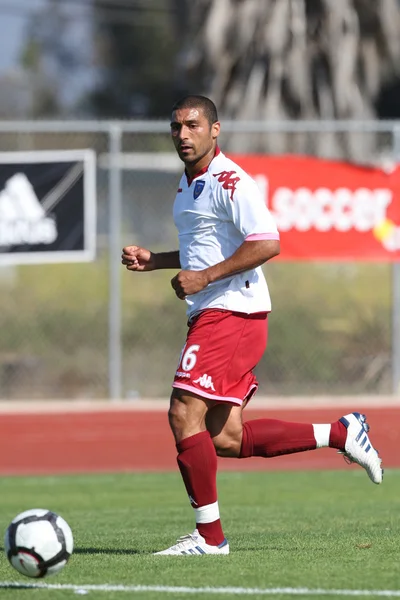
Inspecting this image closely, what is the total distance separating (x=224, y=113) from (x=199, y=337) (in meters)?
14.2

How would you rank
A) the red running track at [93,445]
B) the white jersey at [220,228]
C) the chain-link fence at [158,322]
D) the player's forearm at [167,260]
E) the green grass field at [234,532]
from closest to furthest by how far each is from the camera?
the green grass field at [234,532] < the white jersey at [220,228] < the player's forearm at [167,260] < the red running track at [93,445] < the chain-link fence at [158,322]

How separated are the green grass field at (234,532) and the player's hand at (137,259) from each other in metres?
1.56

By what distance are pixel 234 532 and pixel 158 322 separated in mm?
6862

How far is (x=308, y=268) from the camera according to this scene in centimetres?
1505

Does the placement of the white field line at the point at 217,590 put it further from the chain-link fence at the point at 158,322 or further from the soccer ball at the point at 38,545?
the chain-link fence at the point at 158,322

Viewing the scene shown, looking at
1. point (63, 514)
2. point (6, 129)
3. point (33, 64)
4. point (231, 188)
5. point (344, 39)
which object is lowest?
point (63, 514)

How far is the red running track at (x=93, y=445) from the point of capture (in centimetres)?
1265

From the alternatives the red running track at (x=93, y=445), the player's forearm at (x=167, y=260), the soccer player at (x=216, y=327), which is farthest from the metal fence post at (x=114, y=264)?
the soccer player at (x=216, y=327)

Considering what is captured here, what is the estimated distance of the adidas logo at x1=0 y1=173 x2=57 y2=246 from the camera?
12.9 meters

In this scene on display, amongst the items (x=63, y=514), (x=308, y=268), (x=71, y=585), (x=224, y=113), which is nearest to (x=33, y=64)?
(x=224, y=113)

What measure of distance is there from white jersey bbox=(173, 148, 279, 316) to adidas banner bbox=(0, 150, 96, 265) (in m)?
5.99

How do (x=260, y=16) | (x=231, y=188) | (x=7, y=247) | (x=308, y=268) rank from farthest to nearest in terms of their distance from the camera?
(x=260, y=16) < (x=308, y=268) < (x=7, y=247) < (x=231, y=188)

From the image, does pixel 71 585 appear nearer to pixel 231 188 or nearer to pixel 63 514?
pixel 231 188

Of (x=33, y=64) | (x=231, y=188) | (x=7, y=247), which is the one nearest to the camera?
(x=231, y=188)
